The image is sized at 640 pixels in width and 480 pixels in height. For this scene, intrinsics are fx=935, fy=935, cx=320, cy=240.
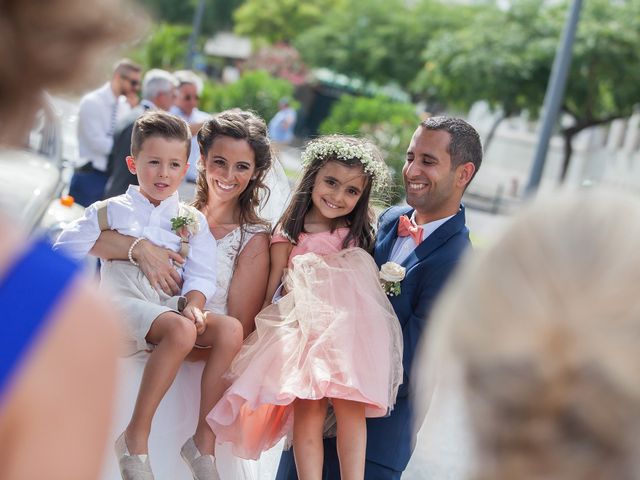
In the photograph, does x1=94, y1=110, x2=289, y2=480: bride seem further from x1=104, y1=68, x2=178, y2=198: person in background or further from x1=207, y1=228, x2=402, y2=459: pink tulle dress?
x1=104, y1=68, x2=178, y2=198: person in background

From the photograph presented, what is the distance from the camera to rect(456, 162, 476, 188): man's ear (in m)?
4.20

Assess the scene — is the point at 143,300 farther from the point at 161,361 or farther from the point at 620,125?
the point at 620,125

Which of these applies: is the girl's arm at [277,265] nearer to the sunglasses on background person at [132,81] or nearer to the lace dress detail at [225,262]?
the lace dress detail at [225,262]

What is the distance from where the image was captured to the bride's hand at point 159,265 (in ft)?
12.9

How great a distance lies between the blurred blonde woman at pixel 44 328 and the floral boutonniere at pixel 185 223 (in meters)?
2.66

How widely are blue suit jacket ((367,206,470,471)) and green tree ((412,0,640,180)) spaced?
24.7 m

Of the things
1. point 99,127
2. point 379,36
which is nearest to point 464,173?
point 99,127

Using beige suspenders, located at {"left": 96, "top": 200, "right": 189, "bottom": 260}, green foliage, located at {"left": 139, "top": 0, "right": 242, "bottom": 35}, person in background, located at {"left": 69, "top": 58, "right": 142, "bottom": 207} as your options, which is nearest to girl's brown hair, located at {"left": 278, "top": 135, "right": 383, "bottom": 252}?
beige suspenders, located at {"left": 96, "top": 200, "right": 189, "bottom": 260}

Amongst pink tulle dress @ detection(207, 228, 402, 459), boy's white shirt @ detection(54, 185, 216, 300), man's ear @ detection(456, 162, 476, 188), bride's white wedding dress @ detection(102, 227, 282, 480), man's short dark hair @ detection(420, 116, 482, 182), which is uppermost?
man's short dark hair @ detection(420, 116, 482, 182)

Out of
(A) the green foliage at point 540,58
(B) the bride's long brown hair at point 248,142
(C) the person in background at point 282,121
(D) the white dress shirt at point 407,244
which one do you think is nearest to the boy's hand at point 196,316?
(B) the bride's long brown hair at point 248,142

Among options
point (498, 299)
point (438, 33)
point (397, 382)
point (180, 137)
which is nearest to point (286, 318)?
point (397, 382)

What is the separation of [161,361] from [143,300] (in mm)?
322

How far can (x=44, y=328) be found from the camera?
1.17 m

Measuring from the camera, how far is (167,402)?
3.95 metres
